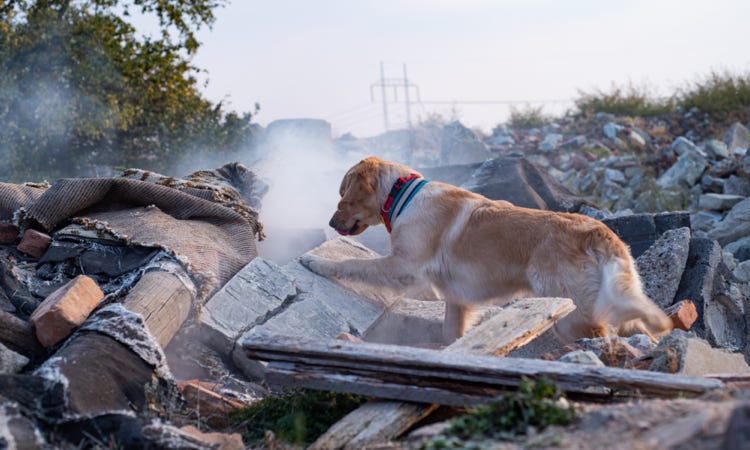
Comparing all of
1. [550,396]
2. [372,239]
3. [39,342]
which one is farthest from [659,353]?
[372,239]

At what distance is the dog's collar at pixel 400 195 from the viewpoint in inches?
244

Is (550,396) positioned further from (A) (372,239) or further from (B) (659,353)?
(A) (372,239)

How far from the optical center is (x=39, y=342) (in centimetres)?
427

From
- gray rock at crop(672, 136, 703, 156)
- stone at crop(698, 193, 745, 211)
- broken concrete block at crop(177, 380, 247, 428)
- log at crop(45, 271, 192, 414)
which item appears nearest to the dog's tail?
broken concrete block at crop(177, 380, 247, 428)

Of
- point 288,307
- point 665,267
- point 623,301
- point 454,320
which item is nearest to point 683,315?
point 665,267

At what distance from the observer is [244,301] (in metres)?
5.41

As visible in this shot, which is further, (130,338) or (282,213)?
(282,213)

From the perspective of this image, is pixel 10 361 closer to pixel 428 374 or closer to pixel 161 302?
pixel 161 302

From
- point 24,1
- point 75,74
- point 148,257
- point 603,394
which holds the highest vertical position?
point 24,1

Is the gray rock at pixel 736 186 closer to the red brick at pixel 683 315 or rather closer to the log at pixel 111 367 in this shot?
the red brick at pixel 683 315

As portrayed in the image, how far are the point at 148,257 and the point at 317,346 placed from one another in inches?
85.9

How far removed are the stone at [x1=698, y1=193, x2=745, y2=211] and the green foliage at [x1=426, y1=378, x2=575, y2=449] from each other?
9.57 meters

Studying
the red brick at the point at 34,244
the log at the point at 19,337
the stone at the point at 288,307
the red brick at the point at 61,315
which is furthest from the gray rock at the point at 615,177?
the log at the point at 19,337

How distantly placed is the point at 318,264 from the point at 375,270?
48 centimetres
